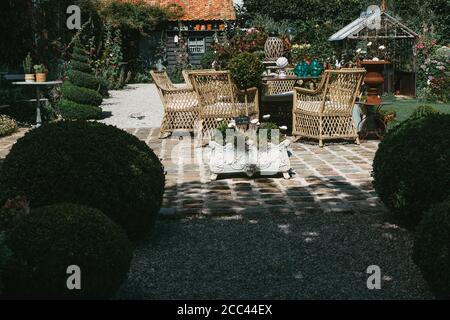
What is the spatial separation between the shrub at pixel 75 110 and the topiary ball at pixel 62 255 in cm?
1000

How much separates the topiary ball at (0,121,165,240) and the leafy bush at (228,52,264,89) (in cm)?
523

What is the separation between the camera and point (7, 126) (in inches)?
465

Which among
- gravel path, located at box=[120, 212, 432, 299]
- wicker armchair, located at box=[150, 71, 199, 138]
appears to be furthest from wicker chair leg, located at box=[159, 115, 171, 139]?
gravel path, located at box=[120, 212, 432, 299]

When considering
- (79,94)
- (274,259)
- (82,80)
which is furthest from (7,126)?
(274,259)

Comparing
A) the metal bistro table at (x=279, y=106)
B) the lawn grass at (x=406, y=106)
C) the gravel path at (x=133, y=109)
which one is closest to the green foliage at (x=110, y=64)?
the gravel path at (x=133, y=109)

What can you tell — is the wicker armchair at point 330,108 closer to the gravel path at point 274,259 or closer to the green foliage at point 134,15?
the gravel path at point 274,259

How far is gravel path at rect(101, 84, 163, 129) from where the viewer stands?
13217 mm

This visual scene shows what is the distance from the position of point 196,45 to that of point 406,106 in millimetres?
15490

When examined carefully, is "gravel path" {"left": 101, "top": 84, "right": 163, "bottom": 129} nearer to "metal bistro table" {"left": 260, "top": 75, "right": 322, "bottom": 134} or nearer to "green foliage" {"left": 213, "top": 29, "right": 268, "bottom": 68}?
"green foliage" {"left": 213, "top": 29, "right": 268, "bottom": 68}

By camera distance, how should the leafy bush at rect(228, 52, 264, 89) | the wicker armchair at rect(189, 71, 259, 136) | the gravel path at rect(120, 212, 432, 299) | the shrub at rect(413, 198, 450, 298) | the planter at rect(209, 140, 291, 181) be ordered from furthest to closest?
the wicker armchair at rect(189, 71, 259, 136), the leafy bush at rect(228, 52, 264, 89), the planter at rect(209, 140, 291, 181), the gravel path at rect(120, 212, 432, 299), the shrub at rect(413, 198, 450, 298)

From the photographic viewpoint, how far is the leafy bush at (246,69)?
9930mm
